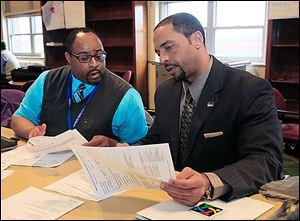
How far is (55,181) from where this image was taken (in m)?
1.21

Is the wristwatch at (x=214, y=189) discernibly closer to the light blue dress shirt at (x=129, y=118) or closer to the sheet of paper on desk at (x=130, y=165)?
the sheet of paper on desk at (x=130, y=165)

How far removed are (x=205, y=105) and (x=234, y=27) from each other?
347 cm

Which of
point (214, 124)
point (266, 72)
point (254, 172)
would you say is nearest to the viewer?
point (254, 172)

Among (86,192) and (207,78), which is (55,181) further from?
(207,78)

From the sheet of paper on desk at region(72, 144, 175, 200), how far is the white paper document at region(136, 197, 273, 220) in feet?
0.24

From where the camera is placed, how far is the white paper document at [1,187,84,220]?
91 centimetres

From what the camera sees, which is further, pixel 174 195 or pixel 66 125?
pixel 66 125

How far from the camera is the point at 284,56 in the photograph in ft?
13.1

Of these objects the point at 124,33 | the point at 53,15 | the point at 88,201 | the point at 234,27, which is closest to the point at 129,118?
the point at 88,201

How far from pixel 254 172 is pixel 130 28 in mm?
4244

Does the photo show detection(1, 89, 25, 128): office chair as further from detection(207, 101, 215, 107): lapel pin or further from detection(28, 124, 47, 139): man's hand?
detection(207, 101, 215, 107): lapel pin

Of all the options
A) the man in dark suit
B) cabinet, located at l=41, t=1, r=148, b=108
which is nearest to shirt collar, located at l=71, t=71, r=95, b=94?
the man in dark suit

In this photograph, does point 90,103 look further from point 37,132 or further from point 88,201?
point 88,201

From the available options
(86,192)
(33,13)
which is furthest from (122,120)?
(33,13)
